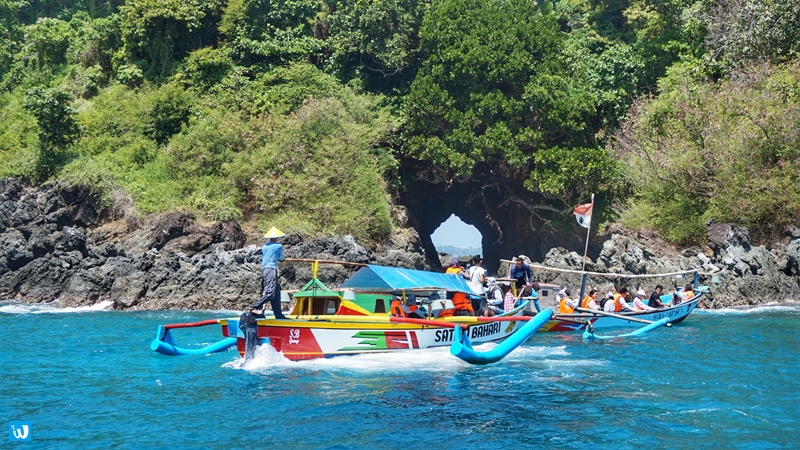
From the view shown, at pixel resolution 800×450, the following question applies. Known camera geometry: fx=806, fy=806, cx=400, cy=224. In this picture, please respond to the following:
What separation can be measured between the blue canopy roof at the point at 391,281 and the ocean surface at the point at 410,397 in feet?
5.84

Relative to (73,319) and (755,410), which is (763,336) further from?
(73,319)

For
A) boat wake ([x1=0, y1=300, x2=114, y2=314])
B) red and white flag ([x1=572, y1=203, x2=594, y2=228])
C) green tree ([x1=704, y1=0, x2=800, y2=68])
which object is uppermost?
green tree ([x1=704, y1=0, x2=800, y2=68])

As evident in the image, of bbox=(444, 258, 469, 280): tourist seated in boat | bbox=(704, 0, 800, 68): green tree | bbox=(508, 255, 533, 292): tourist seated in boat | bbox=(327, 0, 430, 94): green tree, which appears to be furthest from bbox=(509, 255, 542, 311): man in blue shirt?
bbox=(327, 0, 430, 94): green tree

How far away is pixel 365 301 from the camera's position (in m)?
18.4

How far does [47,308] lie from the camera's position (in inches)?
1086

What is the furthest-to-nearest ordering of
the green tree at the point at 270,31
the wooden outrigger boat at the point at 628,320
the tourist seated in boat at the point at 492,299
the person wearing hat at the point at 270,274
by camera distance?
the green tree at the point at 270,31, the wooden outrigger boat at the point at 628,320, the tourist seated in boat at the point at 492,299, the person wearing hat at the point at 270,274

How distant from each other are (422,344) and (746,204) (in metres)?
19.4

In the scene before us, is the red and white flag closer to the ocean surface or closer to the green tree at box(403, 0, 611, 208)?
the ocean surface

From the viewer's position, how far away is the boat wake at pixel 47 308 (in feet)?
88.1

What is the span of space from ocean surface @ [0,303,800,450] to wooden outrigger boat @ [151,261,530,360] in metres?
0.29

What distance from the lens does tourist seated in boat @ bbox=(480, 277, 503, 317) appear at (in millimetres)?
21344

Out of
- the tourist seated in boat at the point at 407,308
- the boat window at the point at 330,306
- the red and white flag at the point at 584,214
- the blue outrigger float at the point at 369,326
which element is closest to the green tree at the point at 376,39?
the red and white flag at the point at 584,214

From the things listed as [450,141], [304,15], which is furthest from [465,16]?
[304,15]

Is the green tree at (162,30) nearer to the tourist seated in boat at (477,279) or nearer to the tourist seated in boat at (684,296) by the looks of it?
the tourist seated in boat at (477,279)
